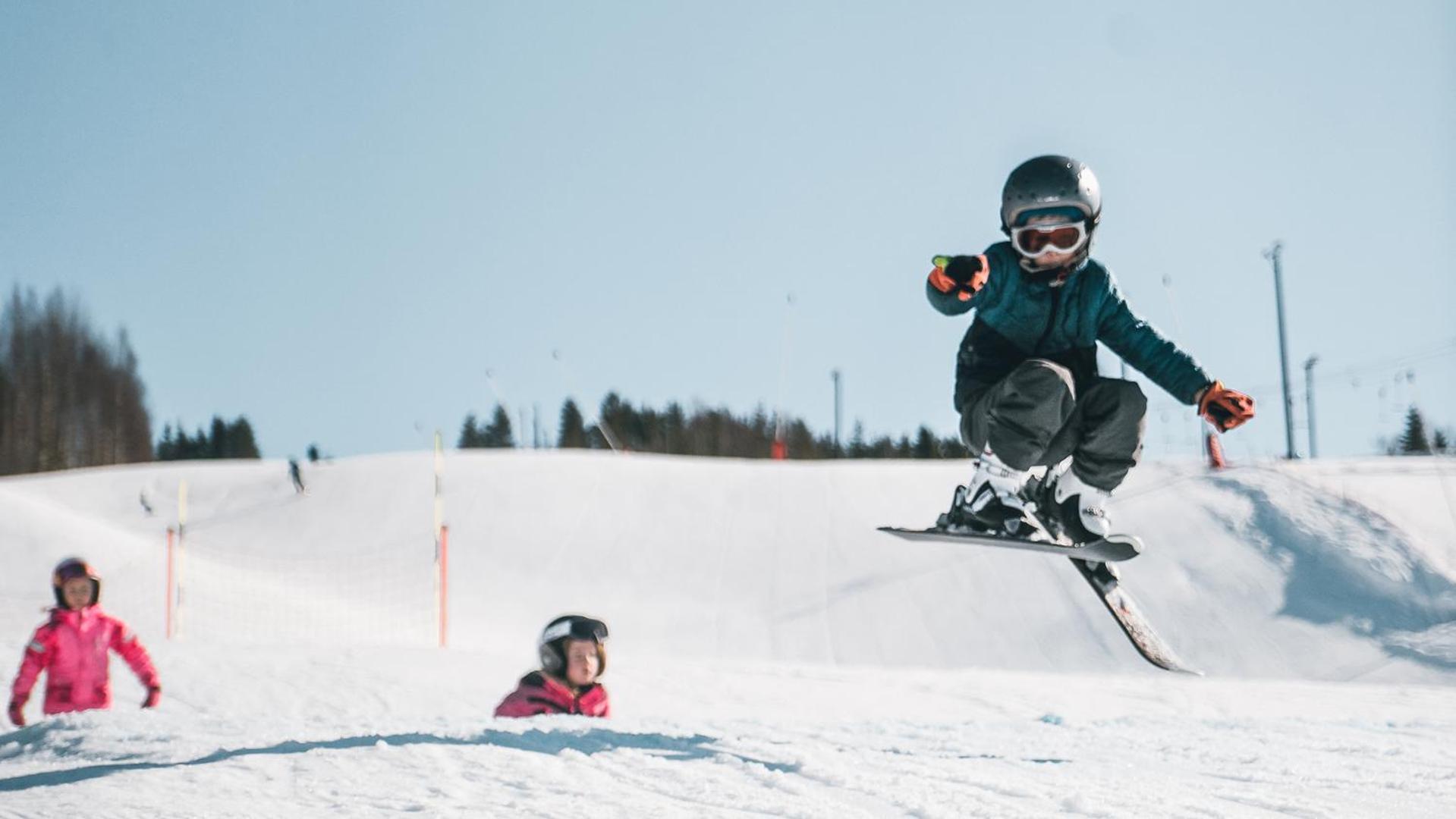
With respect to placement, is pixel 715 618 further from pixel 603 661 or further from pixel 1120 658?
pixel 603 661

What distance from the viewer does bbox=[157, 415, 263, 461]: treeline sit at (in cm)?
7488

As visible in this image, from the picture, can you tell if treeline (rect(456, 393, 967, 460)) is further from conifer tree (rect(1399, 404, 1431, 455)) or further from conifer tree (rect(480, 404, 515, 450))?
conifer tree (rect(1399, 404, 1431, 455))

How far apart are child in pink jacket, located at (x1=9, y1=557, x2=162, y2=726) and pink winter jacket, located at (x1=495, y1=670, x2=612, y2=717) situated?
2.81 metres

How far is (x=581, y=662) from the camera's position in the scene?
319 inches

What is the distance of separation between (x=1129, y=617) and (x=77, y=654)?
6884mm

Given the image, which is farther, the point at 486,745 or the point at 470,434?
the point at 470,434

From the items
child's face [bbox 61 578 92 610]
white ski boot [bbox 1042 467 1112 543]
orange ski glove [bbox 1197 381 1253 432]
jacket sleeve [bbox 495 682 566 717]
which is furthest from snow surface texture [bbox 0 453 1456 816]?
orange ski glove [bbox 1197 381 1253 432]

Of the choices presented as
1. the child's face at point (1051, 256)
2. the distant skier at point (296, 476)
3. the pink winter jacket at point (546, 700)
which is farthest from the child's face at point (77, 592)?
the distant skier at point (296, 476)

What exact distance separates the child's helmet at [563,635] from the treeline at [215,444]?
231 feet

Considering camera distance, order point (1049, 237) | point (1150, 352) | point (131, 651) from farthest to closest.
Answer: point (131, 651) → point (1150, 352) → point (1049, 237)

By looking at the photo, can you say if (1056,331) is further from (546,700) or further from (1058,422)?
(546,700)

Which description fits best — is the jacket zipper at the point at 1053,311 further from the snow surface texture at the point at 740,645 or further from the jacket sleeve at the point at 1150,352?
the snow surface texture at the point at 740,645

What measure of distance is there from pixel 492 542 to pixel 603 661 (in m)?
17.9

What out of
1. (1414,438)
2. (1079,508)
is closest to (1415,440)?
(1414,438)
